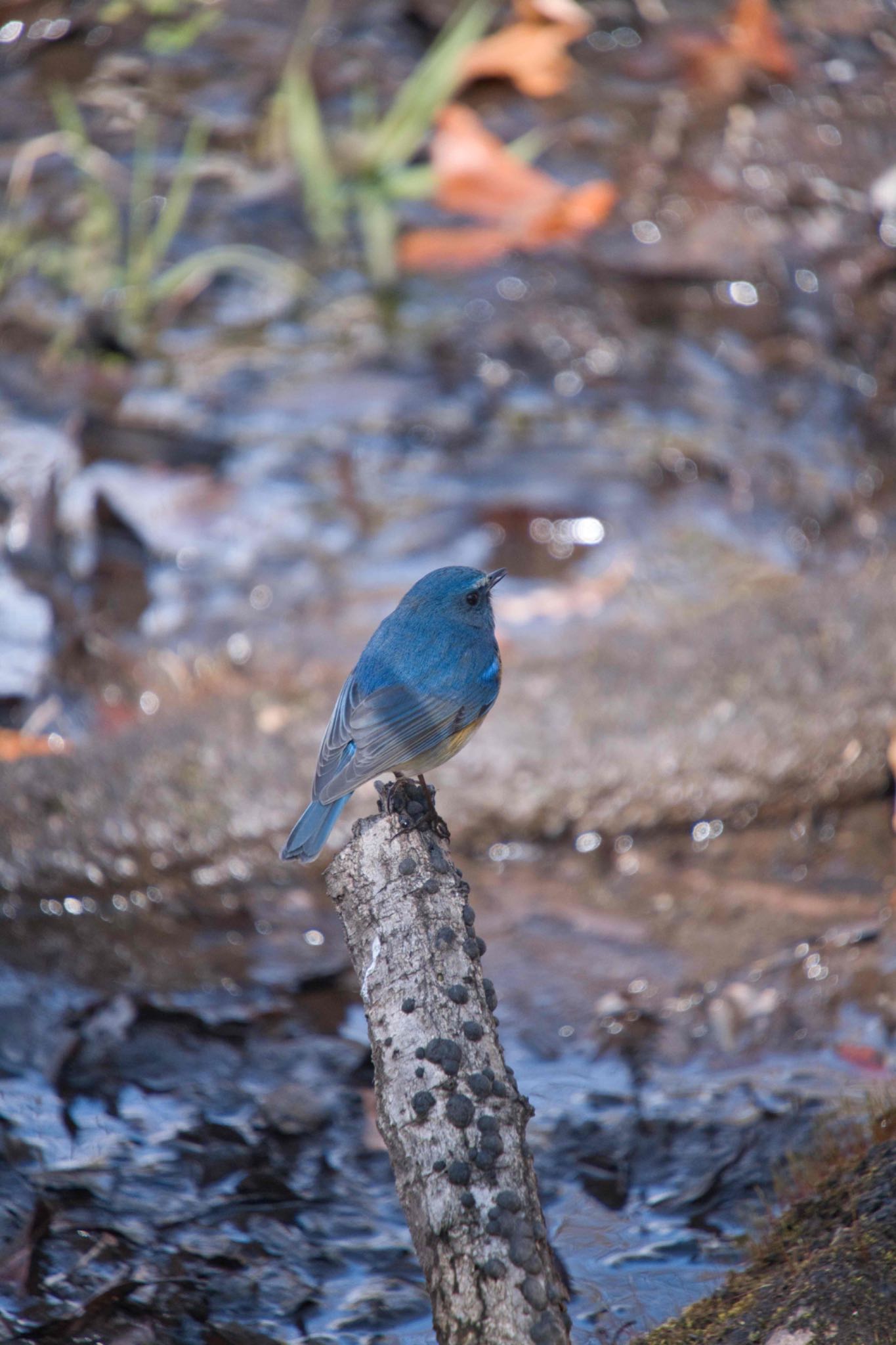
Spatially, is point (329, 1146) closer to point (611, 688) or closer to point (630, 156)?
point (611, 688)

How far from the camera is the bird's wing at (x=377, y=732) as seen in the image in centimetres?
344

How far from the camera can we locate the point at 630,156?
757cm

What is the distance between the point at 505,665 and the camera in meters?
5.37

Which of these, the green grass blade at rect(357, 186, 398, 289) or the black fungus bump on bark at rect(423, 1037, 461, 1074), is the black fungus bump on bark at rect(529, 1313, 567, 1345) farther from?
the green grass blade at rect(357, 186, 398, 289)

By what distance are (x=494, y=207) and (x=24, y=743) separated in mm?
Answer: 3935

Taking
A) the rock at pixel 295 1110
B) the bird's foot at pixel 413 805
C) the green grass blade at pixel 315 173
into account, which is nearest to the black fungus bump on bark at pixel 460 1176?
the bird's foot at pixel 413 805

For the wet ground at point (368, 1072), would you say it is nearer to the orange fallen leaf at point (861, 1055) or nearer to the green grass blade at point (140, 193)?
the orange fallen leaf at point (861, 1055)

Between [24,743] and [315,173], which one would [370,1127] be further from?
[315,173]

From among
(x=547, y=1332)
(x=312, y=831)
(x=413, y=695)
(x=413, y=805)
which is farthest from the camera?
(x=413, y=695)

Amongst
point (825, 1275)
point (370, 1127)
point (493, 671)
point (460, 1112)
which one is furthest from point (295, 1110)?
point (825, 1275)

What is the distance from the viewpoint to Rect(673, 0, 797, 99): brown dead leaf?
308 inches

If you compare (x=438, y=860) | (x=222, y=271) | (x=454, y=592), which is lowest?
(x=438, y=860)

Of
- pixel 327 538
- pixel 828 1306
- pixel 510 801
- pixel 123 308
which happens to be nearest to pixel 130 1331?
pixel 828 1306

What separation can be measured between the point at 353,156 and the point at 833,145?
2.65m
